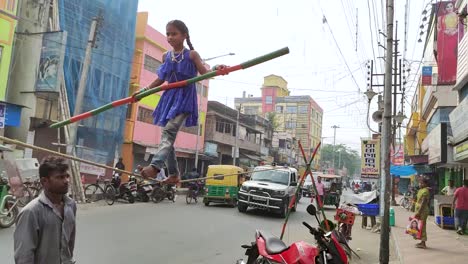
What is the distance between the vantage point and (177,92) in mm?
3287

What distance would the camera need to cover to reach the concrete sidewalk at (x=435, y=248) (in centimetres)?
888

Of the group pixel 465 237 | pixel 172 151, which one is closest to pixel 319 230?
pixel 172 151

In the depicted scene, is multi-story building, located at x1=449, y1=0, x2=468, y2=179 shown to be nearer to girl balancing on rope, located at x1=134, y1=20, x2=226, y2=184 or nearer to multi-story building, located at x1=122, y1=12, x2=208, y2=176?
girl balancing on rope, located at x1=134, y1=20, x2=226, y2=184

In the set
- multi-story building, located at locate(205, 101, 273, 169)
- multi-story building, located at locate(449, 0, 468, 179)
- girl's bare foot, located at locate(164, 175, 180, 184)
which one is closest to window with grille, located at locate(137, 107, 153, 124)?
multi-story building, located at locate(205, 101, 273, 169)

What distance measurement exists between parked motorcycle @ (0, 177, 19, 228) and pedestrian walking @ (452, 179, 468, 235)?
12.0 meters

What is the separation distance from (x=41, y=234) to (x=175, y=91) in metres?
1.42

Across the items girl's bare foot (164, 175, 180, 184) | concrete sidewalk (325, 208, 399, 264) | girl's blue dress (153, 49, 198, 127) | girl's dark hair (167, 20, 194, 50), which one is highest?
girl's dark hair (167, 20, 194, 50)

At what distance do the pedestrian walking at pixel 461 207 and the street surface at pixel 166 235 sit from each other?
8.10 ft

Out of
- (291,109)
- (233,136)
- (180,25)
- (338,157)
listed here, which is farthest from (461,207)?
(338,157)

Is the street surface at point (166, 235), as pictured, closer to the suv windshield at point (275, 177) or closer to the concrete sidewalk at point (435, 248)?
the concrete sidewalk at point (435, 248)

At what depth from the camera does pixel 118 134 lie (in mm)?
23219

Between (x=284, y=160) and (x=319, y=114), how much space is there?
75.1ft

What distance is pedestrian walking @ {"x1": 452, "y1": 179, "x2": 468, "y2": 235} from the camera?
1223cm

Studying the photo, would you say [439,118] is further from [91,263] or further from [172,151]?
[172,151]
